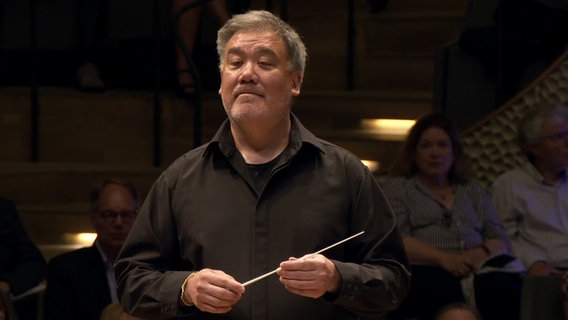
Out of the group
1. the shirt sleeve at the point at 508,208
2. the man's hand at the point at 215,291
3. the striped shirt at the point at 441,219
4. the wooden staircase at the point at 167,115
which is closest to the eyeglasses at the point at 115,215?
the wooden staircase at the point at 167,115

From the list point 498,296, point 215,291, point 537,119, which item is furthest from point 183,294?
point 537,119

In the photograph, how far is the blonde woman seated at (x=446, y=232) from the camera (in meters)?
4.72

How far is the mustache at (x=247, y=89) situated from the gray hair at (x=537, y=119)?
276 centimetres

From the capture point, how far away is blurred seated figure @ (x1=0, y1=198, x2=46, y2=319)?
4785 millimetres

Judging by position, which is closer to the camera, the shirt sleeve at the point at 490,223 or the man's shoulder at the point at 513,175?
the shirt sleeve at the point at 490,223

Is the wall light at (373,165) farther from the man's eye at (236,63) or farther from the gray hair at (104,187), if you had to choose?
the man's eye at (236,63)

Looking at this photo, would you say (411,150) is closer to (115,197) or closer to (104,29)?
(115,197)

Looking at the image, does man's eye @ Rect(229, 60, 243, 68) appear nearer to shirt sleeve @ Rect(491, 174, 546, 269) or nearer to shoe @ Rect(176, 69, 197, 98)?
shirt sleeve @ Rect(491, 174, 546, 269)

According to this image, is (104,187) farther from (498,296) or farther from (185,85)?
(498,296)

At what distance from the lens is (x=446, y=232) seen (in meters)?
4.91

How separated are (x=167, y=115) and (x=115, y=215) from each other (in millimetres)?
1329

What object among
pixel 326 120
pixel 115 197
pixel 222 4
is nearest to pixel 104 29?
pixel 222 4

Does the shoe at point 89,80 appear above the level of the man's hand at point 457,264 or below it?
above

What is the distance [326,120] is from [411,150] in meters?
1.04
